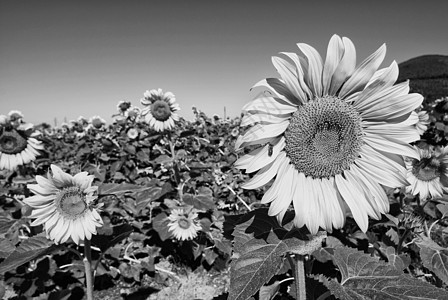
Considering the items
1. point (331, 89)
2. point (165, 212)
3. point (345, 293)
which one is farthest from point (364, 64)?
point (165, 212)

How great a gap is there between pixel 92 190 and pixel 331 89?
5.83 feet

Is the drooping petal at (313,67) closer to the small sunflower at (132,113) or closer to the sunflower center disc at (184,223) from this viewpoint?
the sunflower center disc at (184,223)

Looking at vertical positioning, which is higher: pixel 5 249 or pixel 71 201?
pixel 71 201

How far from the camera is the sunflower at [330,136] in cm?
129

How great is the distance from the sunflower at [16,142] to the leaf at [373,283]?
4422mm

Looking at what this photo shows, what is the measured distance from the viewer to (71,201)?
2303 mm

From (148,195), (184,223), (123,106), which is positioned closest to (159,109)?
(148,195)

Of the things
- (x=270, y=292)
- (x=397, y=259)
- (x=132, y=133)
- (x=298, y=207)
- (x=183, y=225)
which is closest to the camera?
(x=298, y=207)

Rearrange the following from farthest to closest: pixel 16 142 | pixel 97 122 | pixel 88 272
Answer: pixel 97 122 → pixel 16 142 → pixel 88 272

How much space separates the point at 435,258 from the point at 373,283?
139 cm

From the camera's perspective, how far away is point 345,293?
47.5 inches

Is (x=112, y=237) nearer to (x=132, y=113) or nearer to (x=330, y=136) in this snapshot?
(x=330, y=136)

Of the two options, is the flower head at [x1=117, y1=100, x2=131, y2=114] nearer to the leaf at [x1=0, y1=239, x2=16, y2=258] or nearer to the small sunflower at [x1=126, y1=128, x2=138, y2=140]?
the small sunflower at [x1=126, y1=128, x2=138, y2=140]

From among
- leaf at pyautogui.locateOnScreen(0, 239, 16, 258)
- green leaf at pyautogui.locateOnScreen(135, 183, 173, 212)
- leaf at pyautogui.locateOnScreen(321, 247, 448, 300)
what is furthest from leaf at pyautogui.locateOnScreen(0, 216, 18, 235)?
leaf at pyautogui.locateOnScreen(321, 247, 448, 300)
